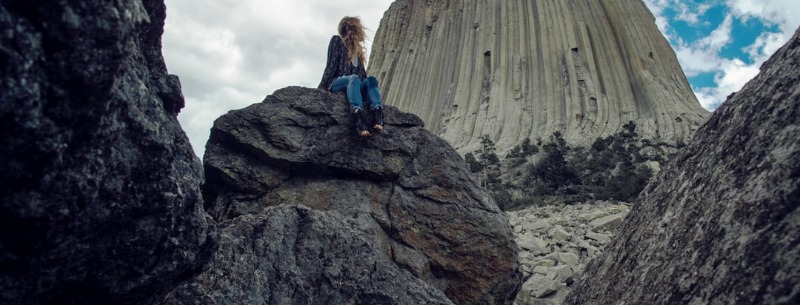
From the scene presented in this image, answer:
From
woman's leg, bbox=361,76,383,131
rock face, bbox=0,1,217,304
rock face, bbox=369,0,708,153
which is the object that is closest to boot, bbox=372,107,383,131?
woman's leg, bbox=361,76,383,131

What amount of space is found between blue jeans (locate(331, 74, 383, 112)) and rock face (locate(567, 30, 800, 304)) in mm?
2594

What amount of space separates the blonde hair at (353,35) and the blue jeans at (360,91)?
0.38 metres

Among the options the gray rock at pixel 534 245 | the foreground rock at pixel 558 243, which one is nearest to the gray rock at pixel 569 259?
the foreground rock at pixel 558 243

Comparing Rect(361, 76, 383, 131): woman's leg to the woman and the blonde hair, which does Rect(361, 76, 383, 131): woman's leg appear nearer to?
the woman

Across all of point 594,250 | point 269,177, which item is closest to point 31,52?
point 269,177

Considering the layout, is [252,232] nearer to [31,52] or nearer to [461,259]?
[31,52]

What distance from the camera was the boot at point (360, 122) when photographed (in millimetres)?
4750

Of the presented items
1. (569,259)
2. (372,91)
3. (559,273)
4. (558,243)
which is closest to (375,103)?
(372,91)

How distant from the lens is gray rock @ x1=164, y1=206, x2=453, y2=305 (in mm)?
2432

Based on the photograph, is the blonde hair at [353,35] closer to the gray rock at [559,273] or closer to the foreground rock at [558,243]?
the foreground rock at [558,243]

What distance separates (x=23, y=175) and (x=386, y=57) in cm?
3281

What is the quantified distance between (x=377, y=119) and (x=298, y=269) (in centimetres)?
234

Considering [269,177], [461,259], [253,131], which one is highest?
[253,131]

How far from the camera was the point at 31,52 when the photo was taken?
51.8 inches
